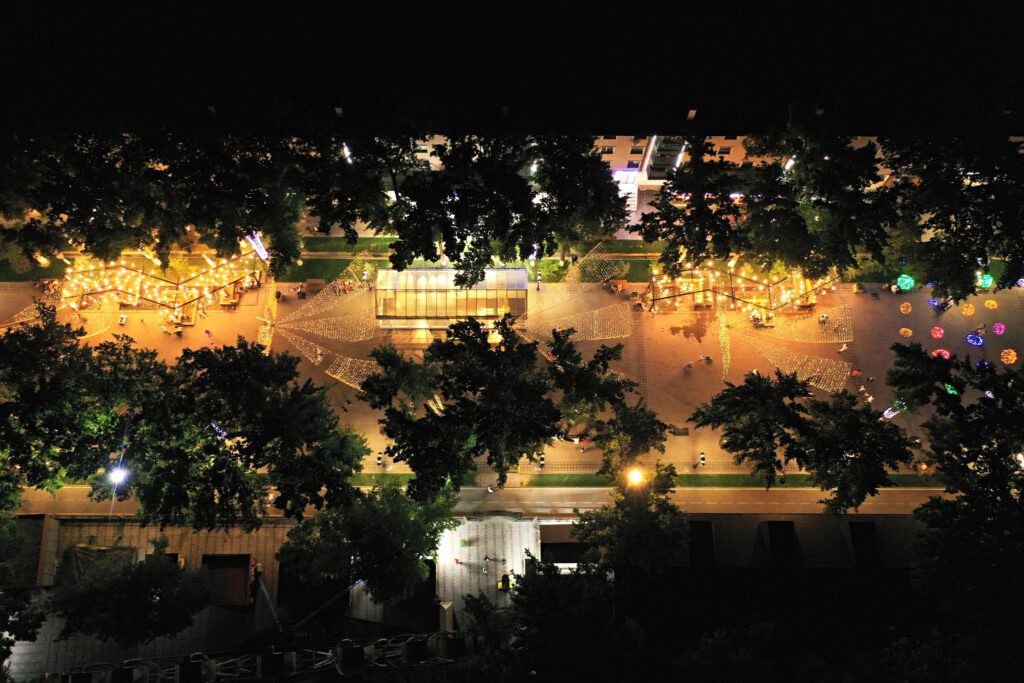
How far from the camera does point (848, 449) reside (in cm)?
2511

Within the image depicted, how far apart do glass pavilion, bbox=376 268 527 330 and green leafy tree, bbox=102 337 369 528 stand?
822 cm

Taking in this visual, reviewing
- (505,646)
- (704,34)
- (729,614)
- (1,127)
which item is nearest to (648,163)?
(704,34)

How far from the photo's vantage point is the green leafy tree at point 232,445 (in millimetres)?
24719

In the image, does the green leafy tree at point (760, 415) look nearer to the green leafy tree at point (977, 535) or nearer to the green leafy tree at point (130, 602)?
the green leafy tree at point (977, 535)

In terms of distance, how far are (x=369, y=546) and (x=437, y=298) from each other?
12.9 m

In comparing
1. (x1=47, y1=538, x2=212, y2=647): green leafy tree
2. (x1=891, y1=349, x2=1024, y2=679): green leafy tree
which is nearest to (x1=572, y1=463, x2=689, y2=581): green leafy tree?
(x1=891, y1=349, x2=1024, y2=679): green leafy tree

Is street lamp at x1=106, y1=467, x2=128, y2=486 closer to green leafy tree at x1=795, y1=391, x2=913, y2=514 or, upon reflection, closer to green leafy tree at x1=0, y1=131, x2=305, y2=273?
green leafy tree at x1=0, y1=131, x2=305, y2=273

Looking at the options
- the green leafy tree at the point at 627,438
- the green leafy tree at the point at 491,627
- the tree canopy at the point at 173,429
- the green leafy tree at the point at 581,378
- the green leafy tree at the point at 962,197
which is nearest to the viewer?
the green leafy tree at the point at 491,627

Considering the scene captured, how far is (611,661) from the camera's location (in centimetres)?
2200

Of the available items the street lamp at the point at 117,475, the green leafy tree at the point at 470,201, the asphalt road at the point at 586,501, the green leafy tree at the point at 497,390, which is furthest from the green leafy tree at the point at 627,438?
the street lamp at the point at 117,475

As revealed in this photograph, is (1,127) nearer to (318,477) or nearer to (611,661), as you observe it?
(318,477)

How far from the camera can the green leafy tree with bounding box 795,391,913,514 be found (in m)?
24.4

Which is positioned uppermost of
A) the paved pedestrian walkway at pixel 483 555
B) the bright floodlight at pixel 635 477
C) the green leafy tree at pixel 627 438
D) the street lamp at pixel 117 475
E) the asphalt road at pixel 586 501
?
the green leafy tree at pixel 627 438

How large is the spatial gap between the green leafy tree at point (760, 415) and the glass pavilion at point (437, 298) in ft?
38.6
